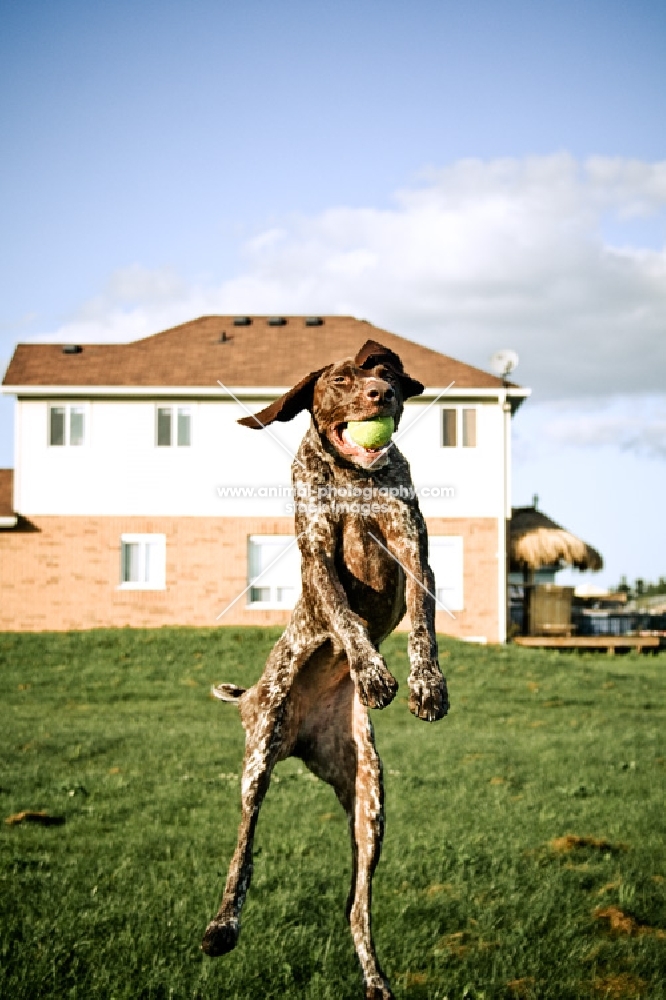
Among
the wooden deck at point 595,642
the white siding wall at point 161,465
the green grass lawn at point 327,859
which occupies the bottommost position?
the wooden deck at point 595,642

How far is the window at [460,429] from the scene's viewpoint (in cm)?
2981

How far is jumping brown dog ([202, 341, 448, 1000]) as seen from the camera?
3.63 metres

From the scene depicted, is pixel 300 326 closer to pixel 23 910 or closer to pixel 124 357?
pixel 124 357

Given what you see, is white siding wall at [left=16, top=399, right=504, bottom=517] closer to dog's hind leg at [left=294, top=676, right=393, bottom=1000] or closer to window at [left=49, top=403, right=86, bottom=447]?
window at [left=49, top=403, right=86, bottom=447]

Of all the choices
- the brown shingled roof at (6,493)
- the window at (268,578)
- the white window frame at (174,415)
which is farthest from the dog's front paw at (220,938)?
the brown shingled roof at (6,493)

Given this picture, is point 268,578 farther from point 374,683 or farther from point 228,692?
point 374,683

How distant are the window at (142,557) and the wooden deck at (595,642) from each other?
10149 millimetres

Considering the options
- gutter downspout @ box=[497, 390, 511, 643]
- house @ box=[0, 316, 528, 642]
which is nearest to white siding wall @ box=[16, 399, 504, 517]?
house @ box=[0, 316, 528, 642]

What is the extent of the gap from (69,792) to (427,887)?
4.87 meters

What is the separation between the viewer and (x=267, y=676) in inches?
150

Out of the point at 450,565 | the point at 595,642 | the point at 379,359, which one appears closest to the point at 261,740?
the point at 379,359

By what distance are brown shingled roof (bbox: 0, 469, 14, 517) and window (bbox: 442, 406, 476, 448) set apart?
40.3 ft

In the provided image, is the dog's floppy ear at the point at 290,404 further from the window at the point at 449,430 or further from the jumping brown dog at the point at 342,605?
the window at the point at 449,430

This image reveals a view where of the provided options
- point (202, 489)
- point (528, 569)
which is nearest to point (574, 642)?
point (528, 569)
